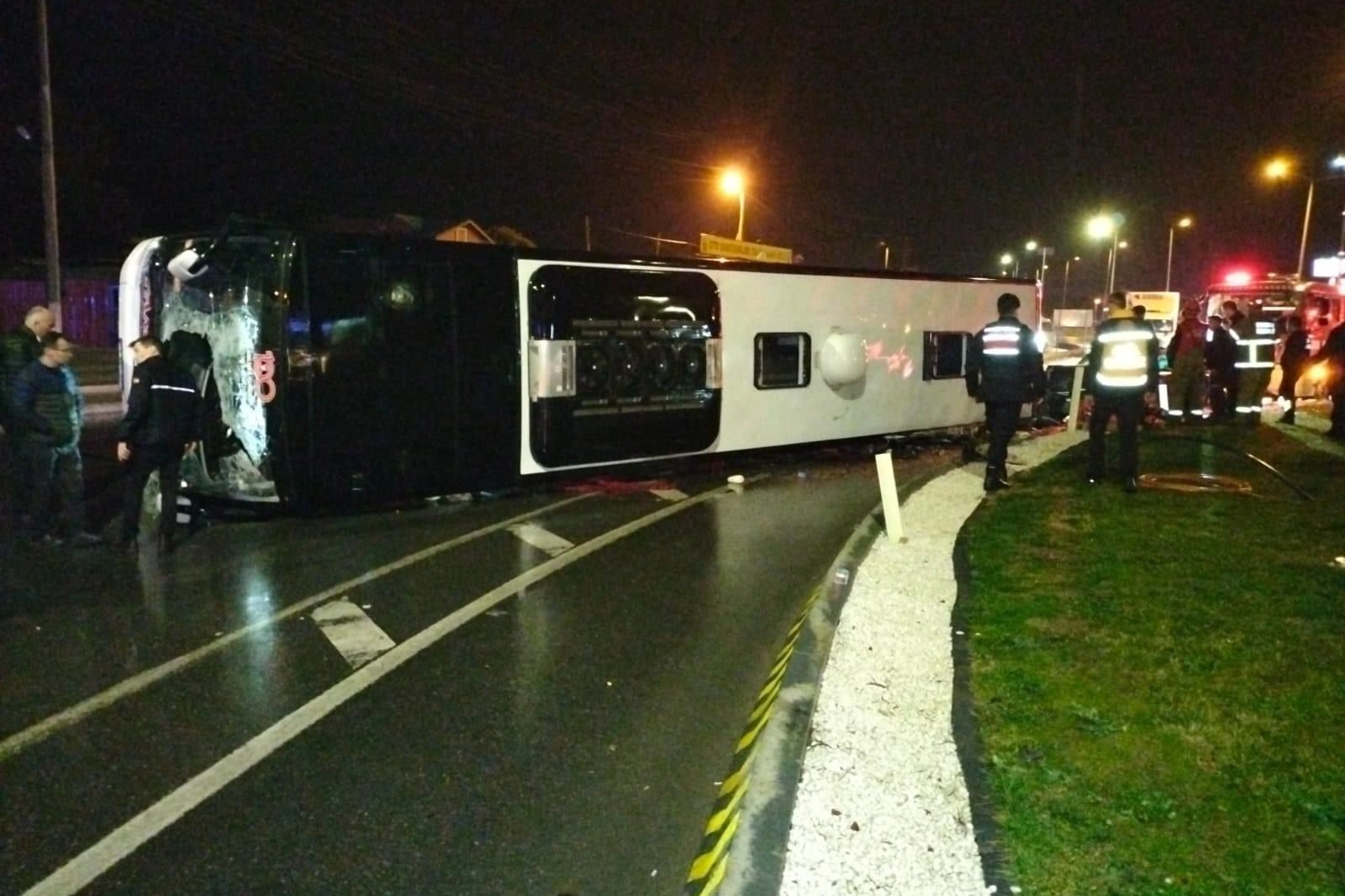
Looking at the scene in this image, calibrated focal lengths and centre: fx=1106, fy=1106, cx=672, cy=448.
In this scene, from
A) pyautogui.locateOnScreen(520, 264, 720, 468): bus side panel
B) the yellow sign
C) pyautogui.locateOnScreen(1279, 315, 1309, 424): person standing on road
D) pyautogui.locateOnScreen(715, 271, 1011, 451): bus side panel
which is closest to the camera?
pyautogui.locateOnScreen(520, 264, 720, 468): bus side panel

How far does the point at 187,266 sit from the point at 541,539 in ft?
12.9

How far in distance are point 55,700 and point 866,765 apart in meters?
4.09

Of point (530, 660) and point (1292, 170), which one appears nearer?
point (530, 660)

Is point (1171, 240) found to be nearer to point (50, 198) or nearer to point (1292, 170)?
point (1292, 170)

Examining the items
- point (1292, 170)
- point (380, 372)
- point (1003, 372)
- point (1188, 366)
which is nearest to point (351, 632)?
point (380, 372)

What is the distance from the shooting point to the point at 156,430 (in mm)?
8680

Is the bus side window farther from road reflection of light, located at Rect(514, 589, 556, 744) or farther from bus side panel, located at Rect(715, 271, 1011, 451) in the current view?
bus side panel, located at Rect(715, 271, 1011, 451)

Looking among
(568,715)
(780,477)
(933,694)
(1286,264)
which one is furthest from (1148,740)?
(1286,264)

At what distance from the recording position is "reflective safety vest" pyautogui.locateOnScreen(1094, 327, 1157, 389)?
11062 mm

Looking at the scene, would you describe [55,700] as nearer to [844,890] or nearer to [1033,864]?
[844,890]

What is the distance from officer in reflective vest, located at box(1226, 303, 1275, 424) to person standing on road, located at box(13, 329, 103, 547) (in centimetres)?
1608

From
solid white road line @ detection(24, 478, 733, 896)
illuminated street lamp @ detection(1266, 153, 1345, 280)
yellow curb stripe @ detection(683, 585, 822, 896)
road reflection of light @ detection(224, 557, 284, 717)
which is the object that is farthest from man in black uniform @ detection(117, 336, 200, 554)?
illuminated street lamp @ detection(1266, 153, 1345, 280)

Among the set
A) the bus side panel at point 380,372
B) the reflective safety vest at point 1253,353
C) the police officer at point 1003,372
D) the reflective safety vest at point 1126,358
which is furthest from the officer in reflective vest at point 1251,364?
the bus side panel at point 380,372

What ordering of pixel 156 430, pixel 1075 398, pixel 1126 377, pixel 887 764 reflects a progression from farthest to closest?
pixel 1075 398 → pixel 1126 377 → pixel 156 430 → pixel 887 764
